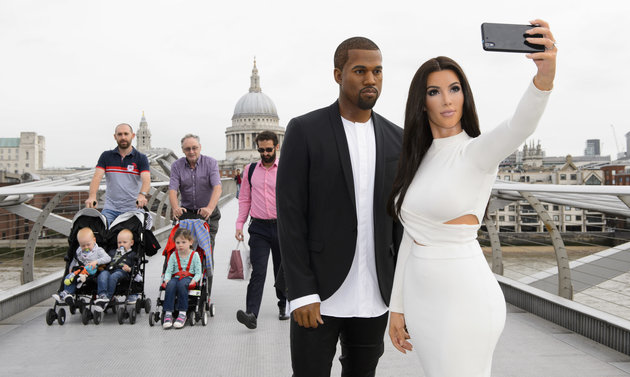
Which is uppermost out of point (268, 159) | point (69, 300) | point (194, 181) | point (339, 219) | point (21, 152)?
point (21, 152)

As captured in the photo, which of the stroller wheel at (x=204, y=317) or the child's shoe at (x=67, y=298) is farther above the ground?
the child's shoe at (x=67, y=298)

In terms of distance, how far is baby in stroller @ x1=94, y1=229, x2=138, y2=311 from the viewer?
4910mm

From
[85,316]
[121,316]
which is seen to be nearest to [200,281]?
[121,316]

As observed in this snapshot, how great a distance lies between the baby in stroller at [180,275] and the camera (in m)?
4.73

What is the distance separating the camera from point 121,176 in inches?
218

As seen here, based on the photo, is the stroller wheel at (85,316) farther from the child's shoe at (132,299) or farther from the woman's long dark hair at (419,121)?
the woman's long dark hair at (419,121)

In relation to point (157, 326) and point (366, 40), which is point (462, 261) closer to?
point (366, 40)

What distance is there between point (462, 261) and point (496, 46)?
60cm

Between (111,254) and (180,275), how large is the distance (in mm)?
844

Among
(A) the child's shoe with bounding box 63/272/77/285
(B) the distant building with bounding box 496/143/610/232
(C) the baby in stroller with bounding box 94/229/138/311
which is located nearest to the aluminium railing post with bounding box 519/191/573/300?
(C) the baby in stroller with bounding box 94/229/138/311

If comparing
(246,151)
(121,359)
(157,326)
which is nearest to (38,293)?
(157,326)

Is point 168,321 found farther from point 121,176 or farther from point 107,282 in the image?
point 121,176

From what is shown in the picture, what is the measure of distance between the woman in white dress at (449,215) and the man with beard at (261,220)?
2.96 meters

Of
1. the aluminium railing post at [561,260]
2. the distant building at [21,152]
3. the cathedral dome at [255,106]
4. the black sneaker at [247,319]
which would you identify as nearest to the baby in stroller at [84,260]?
the black sneaker at [247,319]
